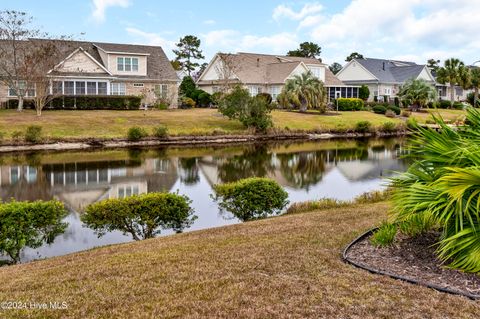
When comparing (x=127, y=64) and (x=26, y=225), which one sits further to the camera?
(x=127, y=64)

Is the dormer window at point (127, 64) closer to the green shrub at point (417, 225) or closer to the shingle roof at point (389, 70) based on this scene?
the shingle roof at point (389, 70)

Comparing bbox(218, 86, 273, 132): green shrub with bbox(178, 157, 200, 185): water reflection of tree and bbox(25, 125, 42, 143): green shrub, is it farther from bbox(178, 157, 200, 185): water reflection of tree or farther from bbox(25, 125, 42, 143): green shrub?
bbox(25, 125, 42, 143): green shrub

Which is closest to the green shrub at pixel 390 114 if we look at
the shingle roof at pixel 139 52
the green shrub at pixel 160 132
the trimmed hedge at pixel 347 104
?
the trimmed hedge at pixel 347 104

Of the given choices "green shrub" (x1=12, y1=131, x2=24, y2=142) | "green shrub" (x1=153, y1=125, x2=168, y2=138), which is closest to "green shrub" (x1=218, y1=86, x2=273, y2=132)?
"green shrub" (x1=153, y1=125, x2=168, y2=138)

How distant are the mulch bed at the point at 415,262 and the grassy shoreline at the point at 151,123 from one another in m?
32.9

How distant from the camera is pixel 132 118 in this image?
4416 cm

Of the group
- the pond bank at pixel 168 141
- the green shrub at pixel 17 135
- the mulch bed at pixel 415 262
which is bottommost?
the mulch bed at pixel 415 262

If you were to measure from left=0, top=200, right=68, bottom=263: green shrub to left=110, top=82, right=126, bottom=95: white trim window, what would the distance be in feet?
142

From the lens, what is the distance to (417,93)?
66562 millimetres

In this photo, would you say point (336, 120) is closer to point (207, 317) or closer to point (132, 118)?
point (132, 118)

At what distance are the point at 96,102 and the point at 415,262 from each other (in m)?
46.4

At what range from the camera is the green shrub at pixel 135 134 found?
39.1 m

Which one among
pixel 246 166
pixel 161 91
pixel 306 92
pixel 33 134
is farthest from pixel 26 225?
pixel 306 92

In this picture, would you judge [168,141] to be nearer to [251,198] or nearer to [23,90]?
[23,90]
